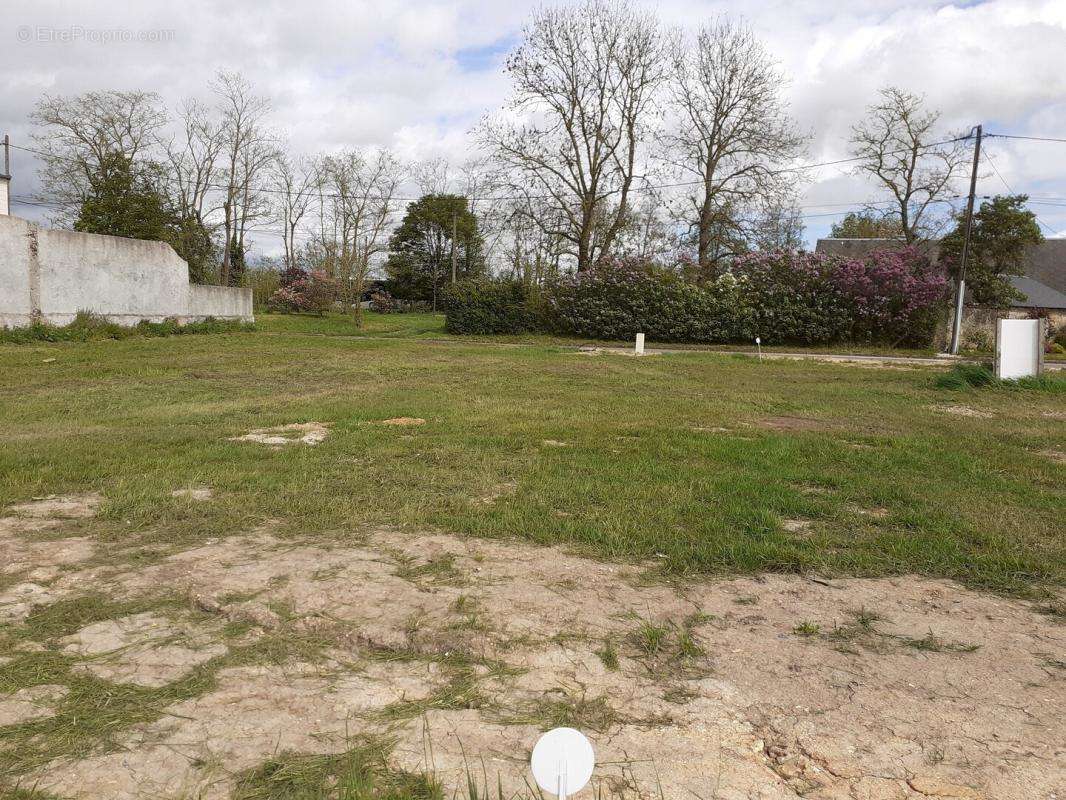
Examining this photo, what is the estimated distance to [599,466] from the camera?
5887 mm

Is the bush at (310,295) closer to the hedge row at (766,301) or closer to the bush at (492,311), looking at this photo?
the bush at (492,311)

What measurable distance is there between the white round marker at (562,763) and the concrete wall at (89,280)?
20.0 meters

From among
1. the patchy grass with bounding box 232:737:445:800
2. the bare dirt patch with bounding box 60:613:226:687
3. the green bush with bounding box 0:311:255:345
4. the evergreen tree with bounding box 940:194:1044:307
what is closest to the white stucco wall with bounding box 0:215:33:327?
the green bush with bounding box 0:311:255:345

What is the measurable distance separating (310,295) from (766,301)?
21.3 metres

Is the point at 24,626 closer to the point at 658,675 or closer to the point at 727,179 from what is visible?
the point at 658,675

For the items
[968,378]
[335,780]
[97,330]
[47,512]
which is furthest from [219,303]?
[335,780]

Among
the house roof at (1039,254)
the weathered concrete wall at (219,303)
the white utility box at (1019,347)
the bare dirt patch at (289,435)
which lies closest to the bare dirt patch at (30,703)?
the bare dirt patch at (289,435)

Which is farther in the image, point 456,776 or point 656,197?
point 656,197

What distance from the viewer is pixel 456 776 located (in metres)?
2.05

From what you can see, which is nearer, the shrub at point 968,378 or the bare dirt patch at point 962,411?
the bare dirt patch at point 962,411

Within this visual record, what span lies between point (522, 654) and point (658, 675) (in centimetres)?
50

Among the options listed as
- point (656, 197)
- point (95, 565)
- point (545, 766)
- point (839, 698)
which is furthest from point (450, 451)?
point (656, 197)

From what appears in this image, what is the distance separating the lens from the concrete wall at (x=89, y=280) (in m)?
17.5

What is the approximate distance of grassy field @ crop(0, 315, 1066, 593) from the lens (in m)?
4.14
